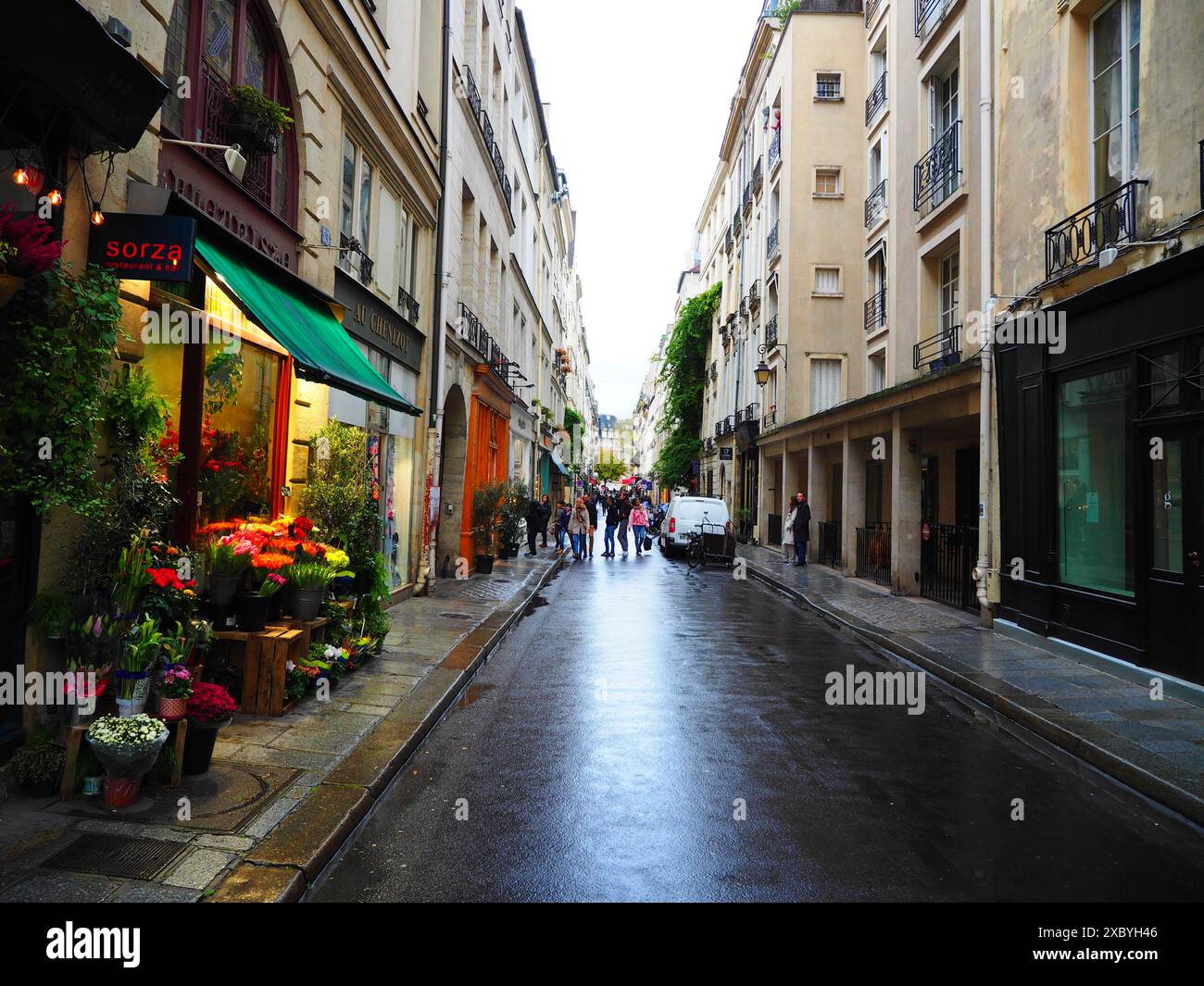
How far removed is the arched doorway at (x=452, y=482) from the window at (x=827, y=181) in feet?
50.8

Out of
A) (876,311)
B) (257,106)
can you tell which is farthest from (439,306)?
(876,311)

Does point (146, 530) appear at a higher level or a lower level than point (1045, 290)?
lower

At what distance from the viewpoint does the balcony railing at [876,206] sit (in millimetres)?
19766

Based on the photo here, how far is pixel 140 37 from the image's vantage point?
201 inches

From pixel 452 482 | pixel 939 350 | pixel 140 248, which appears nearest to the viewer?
pixel 140 248

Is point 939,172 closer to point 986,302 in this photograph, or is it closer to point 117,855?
point 986,302

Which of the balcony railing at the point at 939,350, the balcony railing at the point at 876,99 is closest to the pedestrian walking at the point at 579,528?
the balcony railing at the point at 939,350

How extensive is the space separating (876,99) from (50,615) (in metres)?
22.1

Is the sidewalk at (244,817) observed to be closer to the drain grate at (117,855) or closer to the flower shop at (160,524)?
the drain grate at (117,855)

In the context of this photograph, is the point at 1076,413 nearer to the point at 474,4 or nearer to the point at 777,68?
the point at 474,4

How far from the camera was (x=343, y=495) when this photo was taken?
27.1ft

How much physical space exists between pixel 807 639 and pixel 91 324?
908cm

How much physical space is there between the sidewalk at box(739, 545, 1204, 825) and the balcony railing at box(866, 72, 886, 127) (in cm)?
1382

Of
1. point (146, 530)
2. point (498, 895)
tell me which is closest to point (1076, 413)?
point (498, 895)
